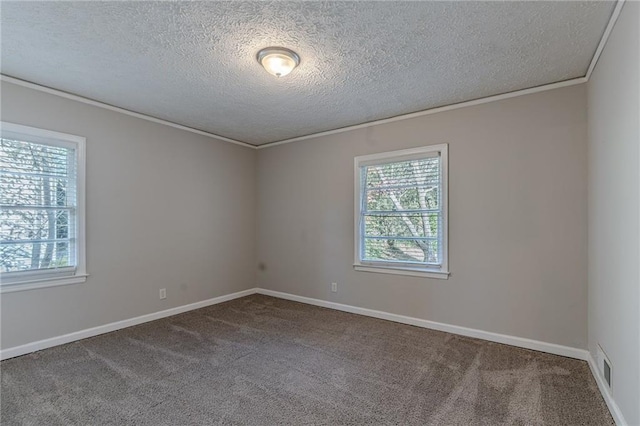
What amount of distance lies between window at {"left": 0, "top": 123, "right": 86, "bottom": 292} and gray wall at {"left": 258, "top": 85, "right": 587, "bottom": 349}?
2.96 m

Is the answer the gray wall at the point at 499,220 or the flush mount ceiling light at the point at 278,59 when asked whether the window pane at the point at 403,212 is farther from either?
the flush mount ceiling light at the point at 278,59

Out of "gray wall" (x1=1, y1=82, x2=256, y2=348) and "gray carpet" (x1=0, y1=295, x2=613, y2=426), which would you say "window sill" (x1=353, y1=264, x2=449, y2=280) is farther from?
"gray wall" (x1=1, y1=82, x2=256, y2=348)

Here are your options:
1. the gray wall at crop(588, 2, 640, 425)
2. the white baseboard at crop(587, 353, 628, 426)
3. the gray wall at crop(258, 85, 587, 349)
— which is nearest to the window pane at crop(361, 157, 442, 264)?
the gray wall at crop(258, 85, 587, 349)

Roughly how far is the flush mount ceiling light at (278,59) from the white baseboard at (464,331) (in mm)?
3061

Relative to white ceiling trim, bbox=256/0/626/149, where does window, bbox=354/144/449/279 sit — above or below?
below

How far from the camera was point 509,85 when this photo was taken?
3061 millimetres

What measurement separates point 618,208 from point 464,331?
1982 millimetres

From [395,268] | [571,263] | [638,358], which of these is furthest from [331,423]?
[571,263]

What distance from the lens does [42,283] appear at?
3082 millimetres

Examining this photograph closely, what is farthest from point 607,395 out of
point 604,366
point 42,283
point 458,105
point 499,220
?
point 42,283

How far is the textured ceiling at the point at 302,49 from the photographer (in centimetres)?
199

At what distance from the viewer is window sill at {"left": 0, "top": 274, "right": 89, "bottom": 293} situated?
288 centimetres

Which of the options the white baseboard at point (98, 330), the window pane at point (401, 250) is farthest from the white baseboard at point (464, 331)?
the white baseboard at point (98, 330)

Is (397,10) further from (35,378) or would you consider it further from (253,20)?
(35,378)
